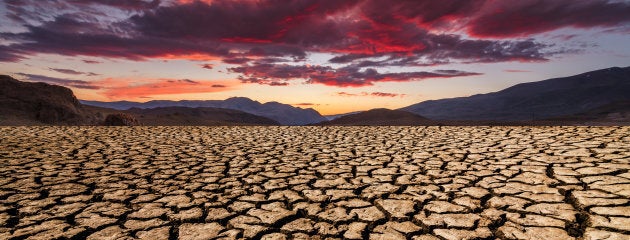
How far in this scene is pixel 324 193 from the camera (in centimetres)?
298

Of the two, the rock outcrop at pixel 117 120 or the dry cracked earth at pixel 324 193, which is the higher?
the rock outcrop at pixel 117 120

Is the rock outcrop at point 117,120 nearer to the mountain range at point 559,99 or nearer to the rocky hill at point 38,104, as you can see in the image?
the rocky hill at point 38,104

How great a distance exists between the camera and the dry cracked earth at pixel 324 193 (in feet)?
7.06

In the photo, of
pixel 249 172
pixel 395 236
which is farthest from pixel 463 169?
pixel 249 172

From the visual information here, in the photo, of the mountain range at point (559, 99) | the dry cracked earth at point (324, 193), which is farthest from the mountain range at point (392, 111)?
the dry cracked earth at point (324, 193)

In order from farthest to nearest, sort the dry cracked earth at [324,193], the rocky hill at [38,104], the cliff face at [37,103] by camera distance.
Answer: the cliff face at [37,103], the rocky hill at [38,104], the dry cracked earth at [324,193]

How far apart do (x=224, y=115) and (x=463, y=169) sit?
2554 inches

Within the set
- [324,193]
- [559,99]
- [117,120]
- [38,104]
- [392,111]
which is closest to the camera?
[324,193]

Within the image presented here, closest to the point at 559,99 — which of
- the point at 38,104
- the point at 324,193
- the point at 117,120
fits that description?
the point at 117,120

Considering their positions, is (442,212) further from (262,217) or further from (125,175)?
Result: (125,175)

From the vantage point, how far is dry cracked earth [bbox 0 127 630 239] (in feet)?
7.06

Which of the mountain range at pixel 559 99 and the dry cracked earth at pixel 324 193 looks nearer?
the dry cracked earth at pixel 324 193

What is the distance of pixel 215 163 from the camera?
4473 mm

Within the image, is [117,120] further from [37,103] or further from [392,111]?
[392,111]
